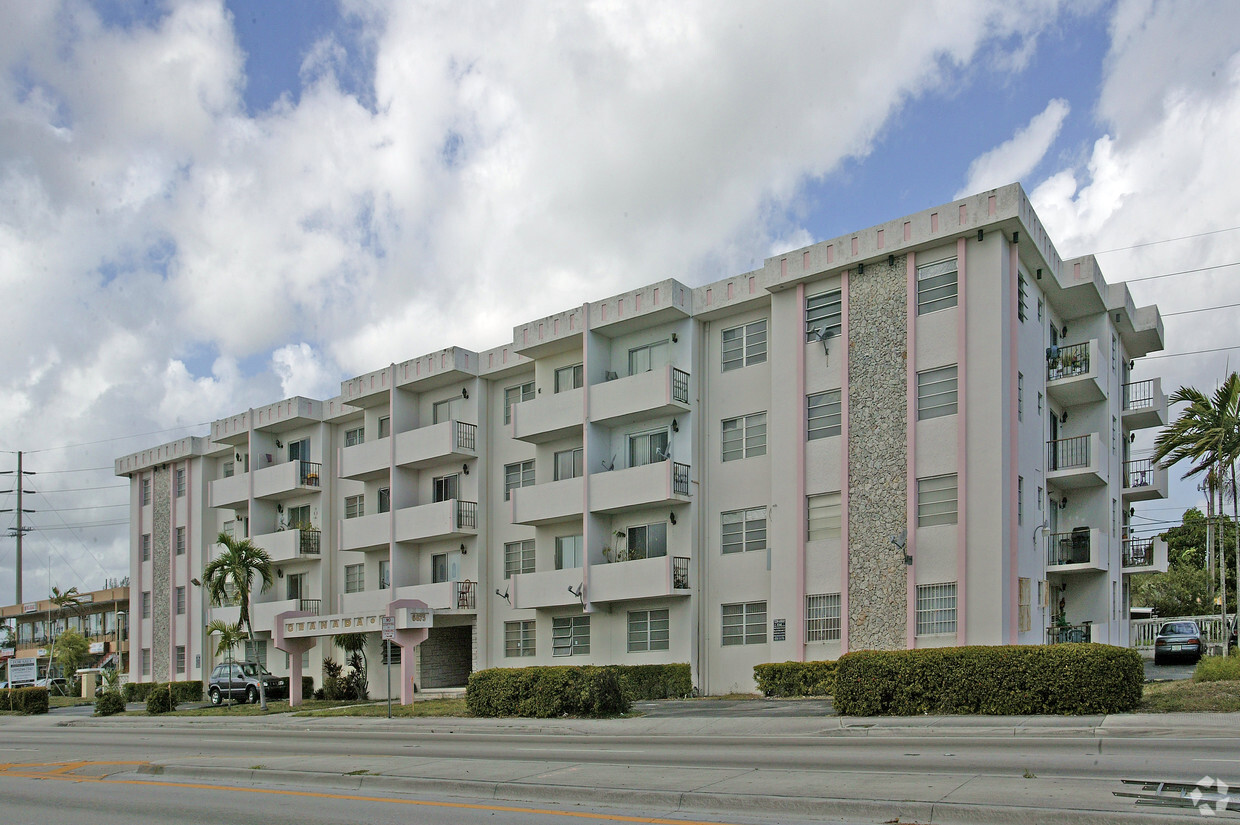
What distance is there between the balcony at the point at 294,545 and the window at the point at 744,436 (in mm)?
21444

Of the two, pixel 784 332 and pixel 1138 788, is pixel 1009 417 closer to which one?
pixel 784 332

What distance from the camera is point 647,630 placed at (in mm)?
33656

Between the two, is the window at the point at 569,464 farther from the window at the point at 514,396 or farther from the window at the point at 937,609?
the window at the point at 937,609

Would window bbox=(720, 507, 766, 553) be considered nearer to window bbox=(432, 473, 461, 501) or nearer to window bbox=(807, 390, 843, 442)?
window bbox=(807, 390, 843, 442)

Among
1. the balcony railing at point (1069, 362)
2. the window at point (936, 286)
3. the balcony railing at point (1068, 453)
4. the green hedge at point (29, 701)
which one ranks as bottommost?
the green hedge at point (29, 701)

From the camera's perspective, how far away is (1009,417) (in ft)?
88.4

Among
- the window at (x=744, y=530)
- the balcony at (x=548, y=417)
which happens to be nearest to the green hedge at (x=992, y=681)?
the window at (x=744, y=530)

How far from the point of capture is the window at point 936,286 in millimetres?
27828

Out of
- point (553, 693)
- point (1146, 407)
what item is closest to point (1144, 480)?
point (1146, 407)

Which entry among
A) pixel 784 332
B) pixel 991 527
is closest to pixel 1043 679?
pixel 991 527

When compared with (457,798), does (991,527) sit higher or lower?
higher

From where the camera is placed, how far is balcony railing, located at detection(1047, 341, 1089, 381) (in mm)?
30781

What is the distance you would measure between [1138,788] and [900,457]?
17.8m

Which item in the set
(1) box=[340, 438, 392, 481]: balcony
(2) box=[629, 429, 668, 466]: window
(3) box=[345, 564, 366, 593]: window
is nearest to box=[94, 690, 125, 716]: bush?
(3) box=[345, 564, 366, 593]: window
